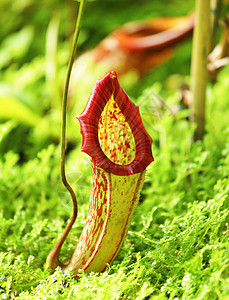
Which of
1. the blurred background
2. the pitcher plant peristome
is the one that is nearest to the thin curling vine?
the pitcher plant peristome

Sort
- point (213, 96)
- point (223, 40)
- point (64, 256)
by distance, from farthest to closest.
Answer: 1. point (213, 96)
2. point (223, 40)
3. point (64, 256)

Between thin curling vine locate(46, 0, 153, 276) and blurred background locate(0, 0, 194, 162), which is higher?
blurred background locate(0, 0, 194, 162)

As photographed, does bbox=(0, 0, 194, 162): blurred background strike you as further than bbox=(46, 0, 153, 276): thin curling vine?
Yes

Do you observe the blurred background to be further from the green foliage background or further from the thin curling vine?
the thin curling vine

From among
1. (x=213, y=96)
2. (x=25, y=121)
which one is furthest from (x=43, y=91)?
(x=213, y=96)

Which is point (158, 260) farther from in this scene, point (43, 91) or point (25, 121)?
point (43, 91)

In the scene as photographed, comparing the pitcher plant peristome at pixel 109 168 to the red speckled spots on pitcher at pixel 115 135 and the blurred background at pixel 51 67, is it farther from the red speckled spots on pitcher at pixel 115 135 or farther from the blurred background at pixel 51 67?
the blurred background at pixel 51 67

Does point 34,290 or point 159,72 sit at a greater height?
point 159,72

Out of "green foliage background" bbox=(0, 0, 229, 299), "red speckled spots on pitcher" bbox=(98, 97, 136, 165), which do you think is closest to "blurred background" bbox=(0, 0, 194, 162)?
"green foliage background" bbox=(0, 0, 229, 299)

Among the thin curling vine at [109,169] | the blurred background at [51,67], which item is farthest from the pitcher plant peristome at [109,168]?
the blurred background at [51,67]
